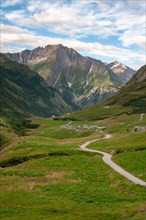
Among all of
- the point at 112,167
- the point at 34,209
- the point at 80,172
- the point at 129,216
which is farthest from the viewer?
the point at 112,167

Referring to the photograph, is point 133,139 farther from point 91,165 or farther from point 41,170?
point 41,170

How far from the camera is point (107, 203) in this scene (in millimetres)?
46125

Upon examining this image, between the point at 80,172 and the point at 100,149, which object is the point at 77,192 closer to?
the point at 80,172

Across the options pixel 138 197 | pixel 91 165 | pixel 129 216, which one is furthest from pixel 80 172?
pixel 129 216

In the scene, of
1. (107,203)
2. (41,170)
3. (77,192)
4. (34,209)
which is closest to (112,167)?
(41,170)

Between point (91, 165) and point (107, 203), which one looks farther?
point (91, 165)

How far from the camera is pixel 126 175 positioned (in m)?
61.8

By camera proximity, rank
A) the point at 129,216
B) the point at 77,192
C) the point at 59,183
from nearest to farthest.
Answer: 1. the point at 129,216
2. the point at 77,192
3. the point at 59,183

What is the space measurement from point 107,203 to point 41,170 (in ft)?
84.5

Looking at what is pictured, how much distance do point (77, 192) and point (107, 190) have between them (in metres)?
4.71

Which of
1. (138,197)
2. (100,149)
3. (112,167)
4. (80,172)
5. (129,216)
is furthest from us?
(100,149)

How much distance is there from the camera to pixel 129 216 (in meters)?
38.4

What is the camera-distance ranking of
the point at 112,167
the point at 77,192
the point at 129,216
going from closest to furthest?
1. the point at 129,216
2. the point at 77,192
3. the point at 112,167

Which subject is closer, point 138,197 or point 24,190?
point 138,197
